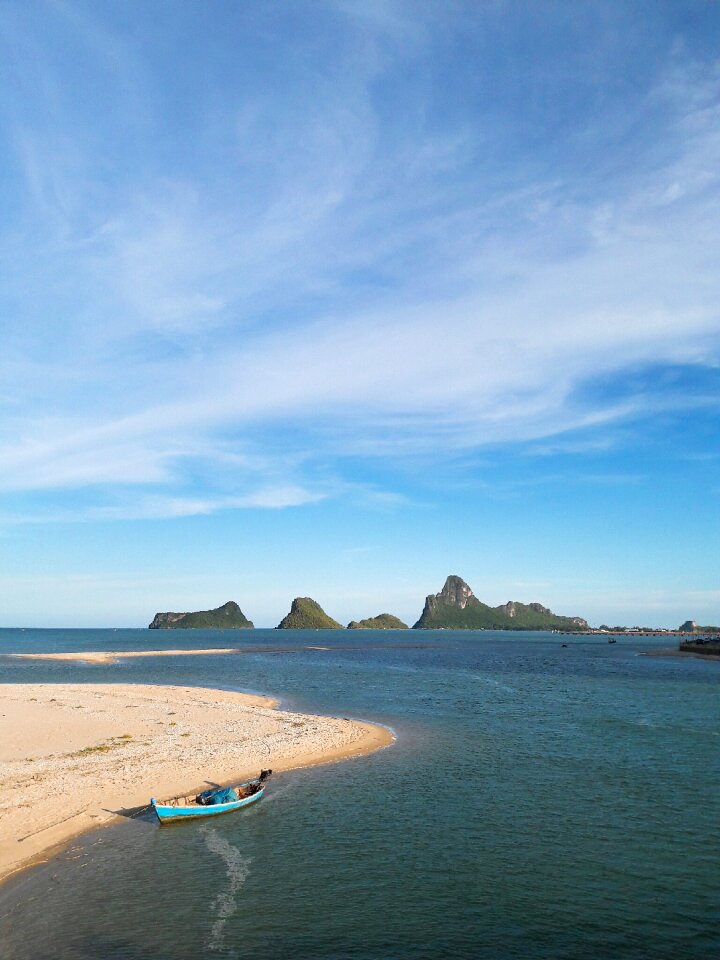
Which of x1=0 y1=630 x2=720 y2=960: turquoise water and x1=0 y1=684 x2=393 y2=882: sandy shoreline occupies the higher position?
x1=0 y1=684 x2=393 y2=882: sandy shoreline

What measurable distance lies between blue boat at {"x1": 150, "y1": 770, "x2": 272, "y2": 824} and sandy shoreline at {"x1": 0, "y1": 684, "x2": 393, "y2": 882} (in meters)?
3.00

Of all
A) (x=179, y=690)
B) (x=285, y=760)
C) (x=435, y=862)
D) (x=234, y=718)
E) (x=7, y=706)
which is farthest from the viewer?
(x=179, y=690)

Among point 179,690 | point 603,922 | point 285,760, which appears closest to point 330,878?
point 603,922

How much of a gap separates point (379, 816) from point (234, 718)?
1232 inches

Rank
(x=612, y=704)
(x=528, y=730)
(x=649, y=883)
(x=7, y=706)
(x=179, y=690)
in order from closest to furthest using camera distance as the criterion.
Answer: (x=649, y=883) → (x=528, y=730) → (x=7, y=706) → (x=612, y=704) → (x=179, y=690)

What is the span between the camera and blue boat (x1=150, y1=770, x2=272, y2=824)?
32.8 m

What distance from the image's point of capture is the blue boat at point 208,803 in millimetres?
32750

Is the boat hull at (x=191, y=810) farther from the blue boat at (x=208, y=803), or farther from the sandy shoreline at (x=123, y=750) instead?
the sandy shoreline at (x=123, y=750)

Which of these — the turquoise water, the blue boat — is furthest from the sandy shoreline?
the blue boat

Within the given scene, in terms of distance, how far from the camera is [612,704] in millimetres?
74125

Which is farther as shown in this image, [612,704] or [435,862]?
[612,704]

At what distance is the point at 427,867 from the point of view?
27938 mm

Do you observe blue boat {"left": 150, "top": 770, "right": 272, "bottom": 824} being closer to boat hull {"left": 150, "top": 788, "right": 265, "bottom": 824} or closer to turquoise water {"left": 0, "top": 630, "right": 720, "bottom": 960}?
boat hull {"left": 150, "top": 788, "right": 265, "bottom": 824}

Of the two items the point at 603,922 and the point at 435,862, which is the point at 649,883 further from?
the point at 435,862
